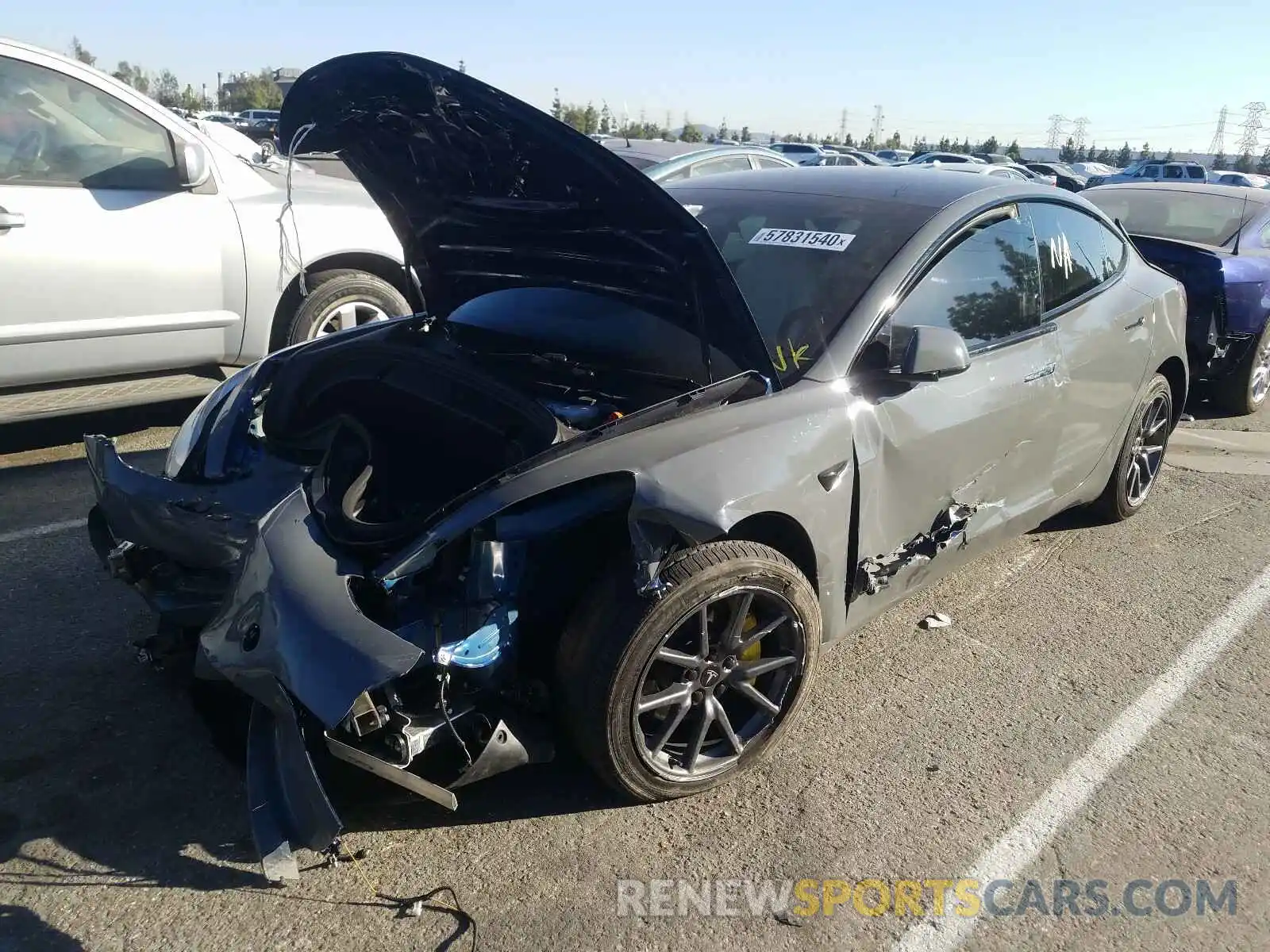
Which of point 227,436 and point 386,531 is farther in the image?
point 227,436

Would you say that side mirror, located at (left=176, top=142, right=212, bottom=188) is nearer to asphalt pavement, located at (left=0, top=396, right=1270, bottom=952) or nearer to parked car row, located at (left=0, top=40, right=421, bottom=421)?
parked car row, located at (left=0, top=40, right=421, bottom=421)

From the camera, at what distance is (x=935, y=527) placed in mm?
3342

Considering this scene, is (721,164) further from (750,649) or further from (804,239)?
(750,649)

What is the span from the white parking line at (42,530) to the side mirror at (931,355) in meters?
3.46

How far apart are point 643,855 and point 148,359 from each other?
12.5ft

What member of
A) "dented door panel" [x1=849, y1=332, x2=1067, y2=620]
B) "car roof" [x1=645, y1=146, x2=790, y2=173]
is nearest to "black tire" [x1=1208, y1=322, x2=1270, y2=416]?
"dented door panel" [x1=849, y1=332, x2=1067, y2=620]

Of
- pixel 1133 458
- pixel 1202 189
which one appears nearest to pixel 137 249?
pixel 1133 458

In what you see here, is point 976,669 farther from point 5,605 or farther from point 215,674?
point 5,605

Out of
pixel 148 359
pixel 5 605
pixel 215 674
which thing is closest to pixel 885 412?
pixel 215 674

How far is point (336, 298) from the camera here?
18.4 feet

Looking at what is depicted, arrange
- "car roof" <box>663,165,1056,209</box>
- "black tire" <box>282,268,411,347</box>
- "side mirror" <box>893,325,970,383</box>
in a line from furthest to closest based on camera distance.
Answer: "black tire" <box>282,268,411,347</box>, "car roof" <box>663,165,1056,209</box>, "side mirror" <box>893,325,970,383</box>

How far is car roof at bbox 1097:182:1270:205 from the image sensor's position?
741 cm

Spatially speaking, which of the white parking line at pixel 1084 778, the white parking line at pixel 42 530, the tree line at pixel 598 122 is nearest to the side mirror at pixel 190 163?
the white parking line at pixel 42 530

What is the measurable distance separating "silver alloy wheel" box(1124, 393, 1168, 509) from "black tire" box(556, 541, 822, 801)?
283cm
